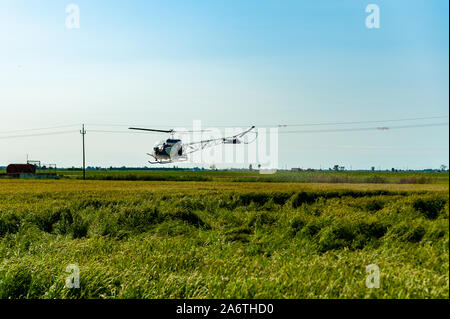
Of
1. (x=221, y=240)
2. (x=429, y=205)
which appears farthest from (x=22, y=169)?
(x=429, y=205)

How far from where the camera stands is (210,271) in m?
6.14

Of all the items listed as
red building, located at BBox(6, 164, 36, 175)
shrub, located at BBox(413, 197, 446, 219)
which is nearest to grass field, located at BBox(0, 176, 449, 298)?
shrub, located at BBox(413, 197, 446, 219)

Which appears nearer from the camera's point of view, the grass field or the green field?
the grass field

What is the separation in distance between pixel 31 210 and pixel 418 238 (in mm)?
10194

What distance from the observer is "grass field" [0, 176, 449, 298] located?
517cm

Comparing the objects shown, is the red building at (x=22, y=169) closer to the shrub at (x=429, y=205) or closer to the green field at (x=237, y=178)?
the green field at (x=237, y=178)

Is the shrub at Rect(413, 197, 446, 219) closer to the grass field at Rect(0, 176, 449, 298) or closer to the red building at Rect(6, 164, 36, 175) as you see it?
the grass field at Rect(0, 176, 449, 298)

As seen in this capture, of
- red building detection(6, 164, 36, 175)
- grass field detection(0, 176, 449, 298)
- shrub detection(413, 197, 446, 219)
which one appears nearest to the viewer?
grass field detection(0, 176, 449, 298)

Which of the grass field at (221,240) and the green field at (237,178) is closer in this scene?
the grass field at (221,240)

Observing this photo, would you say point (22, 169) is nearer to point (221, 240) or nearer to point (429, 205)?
point (221, 240)

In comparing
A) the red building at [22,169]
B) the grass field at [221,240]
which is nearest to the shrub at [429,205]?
the grass field at [221,240]

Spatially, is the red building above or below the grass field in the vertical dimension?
above

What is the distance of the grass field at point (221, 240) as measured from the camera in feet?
17.0
